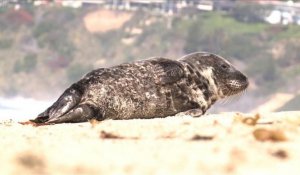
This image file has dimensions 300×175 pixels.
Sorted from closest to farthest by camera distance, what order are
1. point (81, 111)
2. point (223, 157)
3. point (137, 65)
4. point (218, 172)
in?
point (218, 172) → point (223, 157) → point (81, 111) → point (137, 65)

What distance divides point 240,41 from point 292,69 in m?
8.32

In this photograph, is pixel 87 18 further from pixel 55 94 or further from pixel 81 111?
pixel 81 111

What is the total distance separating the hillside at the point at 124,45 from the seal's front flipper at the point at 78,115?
79.9 m

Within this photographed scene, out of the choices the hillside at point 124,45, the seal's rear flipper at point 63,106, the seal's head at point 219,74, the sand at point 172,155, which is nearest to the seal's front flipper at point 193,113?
the seal's head at point 219,74

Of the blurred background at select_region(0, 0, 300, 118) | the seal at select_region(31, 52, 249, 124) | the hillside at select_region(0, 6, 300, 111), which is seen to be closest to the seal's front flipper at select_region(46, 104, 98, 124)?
the seal at select_region(31, 52, 249, 124)

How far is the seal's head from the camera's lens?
857 centimetres

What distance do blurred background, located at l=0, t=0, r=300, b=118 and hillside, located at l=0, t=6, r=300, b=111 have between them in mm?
136

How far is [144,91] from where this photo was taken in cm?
777

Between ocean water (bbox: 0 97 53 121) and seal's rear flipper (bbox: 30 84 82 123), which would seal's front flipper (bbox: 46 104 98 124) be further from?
ocean water (bbox: 0 97 53 121)

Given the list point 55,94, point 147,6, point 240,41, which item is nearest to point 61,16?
point 147,6

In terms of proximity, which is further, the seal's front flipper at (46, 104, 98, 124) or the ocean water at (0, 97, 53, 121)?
the ocean water at (0, 97, 53, 121)

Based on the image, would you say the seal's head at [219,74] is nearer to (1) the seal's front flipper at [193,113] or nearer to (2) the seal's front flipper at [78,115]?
(1) the seal's front flipper at [193,113]

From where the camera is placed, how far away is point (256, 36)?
339ft

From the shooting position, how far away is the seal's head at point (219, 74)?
857 centimetres
